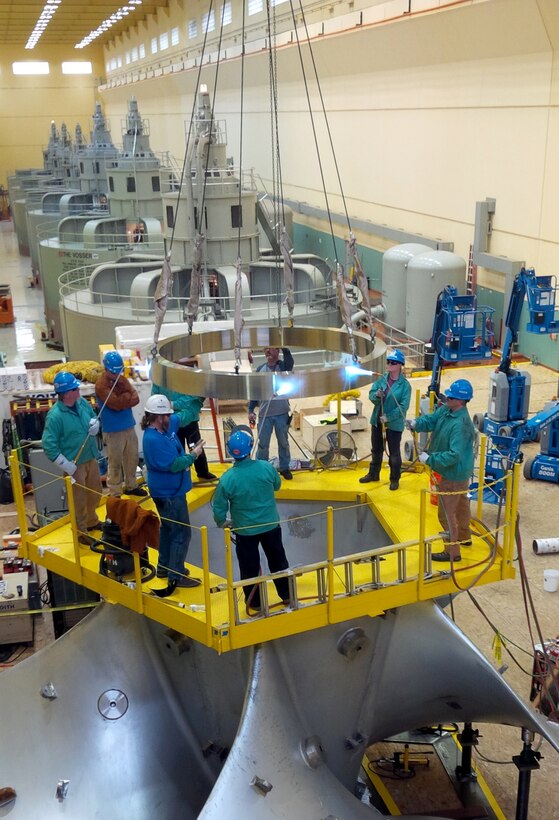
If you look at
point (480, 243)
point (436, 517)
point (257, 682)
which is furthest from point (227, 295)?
point (257, 682)

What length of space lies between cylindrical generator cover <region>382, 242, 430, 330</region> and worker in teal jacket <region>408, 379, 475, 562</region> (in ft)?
48.9

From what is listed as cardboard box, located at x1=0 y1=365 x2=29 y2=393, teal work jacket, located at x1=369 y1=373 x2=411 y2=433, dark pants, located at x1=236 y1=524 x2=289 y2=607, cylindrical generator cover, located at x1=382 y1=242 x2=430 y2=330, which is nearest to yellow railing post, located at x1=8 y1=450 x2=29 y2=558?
dark pants, located at x1=236 y1=524 x2=289 y2=607

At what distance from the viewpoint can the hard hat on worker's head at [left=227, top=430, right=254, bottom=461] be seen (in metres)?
6.26

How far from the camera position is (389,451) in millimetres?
8344

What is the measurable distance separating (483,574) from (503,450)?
605cm

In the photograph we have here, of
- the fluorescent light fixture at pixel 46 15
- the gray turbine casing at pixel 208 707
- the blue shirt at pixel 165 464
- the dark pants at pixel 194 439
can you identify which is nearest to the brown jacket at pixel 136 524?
the blue shirt at pixel 165 464

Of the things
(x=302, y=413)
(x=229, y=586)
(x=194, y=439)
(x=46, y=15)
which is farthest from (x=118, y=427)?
(x=46, y=15)

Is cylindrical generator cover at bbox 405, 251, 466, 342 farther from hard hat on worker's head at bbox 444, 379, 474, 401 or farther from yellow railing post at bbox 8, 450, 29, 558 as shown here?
yellow railing post at bbox 8, 450, 29, 558

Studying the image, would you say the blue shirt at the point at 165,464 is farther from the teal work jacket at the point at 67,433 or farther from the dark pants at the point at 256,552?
the teal work jacket at the point at 67,433

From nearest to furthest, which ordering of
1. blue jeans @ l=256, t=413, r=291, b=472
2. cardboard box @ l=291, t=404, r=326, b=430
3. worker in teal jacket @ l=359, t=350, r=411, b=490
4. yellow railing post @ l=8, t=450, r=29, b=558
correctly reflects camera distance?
1. yellow railing post @ l=8, t=450, r=29, b=558
2. worker in teal jacket @ l=359, t=350, r=411, b=490
3. blue jeans @ l=256, t=413, r=291, b=472
4. cardboard box @ l=291, t=404, r=326, b=430

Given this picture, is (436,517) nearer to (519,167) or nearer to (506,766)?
(506,766)

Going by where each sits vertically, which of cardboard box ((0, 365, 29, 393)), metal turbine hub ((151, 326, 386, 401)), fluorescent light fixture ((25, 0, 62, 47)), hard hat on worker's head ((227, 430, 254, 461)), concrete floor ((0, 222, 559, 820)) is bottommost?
concrete floor ((0, 222, 559, 820))

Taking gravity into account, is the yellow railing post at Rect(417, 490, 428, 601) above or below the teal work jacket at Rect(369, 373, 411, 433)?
below

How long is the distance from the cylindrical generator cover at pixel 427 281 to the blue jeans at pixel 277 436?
1224 cm
